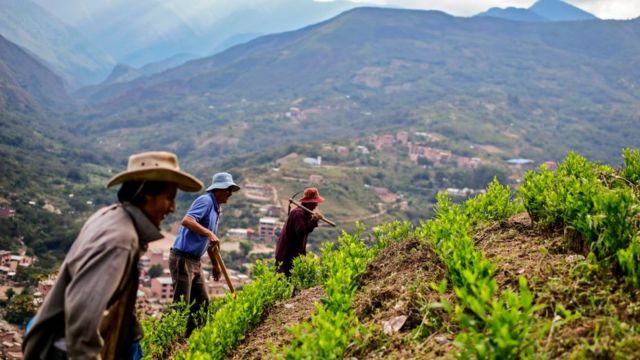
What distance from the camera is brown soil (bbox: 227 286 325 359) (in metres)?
5.07

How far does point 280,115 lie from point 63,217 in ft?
335

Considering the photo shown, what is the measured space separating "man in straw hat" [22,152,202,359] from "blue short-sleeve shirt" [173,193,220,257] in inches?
119

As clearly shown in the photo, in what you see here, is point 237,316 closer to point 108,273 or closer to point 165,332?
point 165,332

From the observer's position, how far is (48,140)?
11288 cm

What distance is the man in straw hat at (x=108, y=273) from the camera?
8.79 ft

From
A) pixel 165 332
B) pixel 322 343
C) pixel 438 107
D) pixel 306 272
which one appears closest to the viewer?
pixel 322 343

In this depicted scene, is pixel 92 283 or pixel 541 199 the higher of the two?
pixel 92 283

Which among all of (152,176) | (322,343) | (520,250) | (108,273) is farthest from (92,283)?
(520,250)

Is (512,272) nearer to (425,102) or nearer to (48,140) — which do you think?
(48,140)

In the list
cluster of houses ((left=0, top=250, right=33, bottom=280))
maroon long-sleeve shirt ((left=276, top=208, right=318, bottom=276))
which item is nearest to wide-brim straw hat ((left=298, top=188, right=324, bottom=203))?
maroon long-sleeve shirt ((left=276, top=208, right=318, bottom=276))

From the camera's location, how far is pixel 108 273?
8.95 ft

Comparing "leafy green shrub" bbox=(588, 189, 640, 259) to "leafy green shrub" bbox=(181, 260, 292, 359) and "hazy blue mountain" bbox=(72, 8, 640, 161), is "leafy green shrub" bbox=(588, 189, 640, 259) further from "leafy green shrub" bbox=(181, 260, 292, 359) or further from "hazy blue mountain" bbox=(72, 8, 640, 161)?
"hazy blue mountain" bbox=(72, 8, 640, 161)

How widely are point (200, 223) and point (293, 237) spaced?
1700mm

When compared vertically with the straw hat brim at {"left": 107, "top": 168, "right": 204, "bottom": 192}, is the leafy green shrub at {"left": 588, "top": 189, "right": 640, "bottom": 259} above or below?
below
